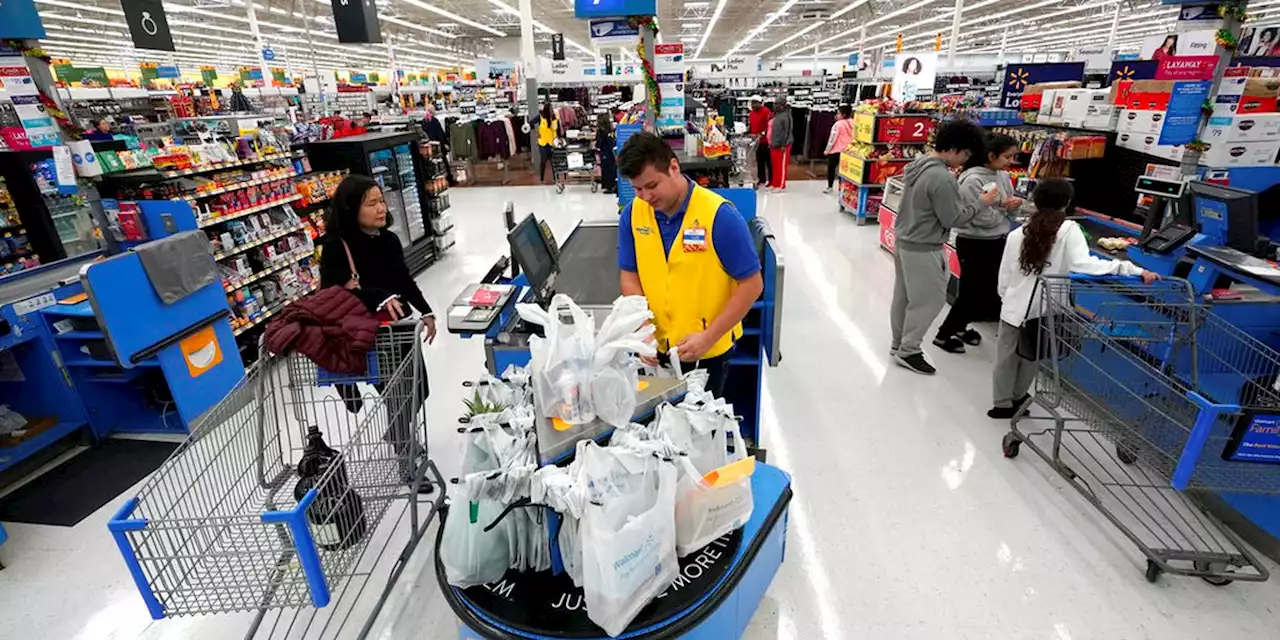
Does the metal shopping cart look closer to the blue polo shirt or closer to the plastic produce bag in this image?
the blue polo shirt

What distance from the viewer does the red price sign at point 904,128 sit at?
7.53 m

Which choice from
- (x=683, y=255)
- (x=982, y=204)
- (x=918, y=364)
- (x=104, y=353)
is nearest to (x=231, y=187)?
(x=104, y=353)

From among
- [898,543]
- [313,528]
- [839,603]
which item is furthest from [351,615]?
[898,543]

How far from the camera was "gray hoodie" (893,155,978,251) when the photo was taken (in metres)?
3.54

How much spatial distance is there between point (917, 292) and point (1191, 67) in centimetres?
222

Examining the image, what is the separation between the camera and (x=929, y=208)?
12.0 ft

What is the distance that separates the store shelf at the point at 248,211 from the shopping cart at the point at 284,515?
7.62 ft

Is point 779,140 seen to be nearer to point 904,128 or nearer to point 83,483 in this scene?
point 904,128

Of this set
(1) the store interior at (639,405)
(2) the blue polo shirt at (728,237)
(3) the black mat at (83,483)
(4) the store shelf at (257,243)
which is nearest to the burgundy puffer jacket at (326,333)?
(1) the store interior at (639,405)

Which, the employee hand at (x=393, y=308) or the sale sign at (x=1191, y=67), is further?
the sale sign at (x=1191, y=67)

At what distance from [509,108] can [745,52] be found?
37554mm

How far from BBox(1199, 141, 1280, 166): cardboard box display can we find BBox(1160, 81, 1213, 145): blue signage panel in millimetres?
620

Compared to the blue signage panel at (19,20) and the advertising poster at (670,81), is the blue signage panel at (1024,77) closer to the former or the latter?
the advertising poster at (670,81)

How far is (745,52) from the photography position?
1857 inches
